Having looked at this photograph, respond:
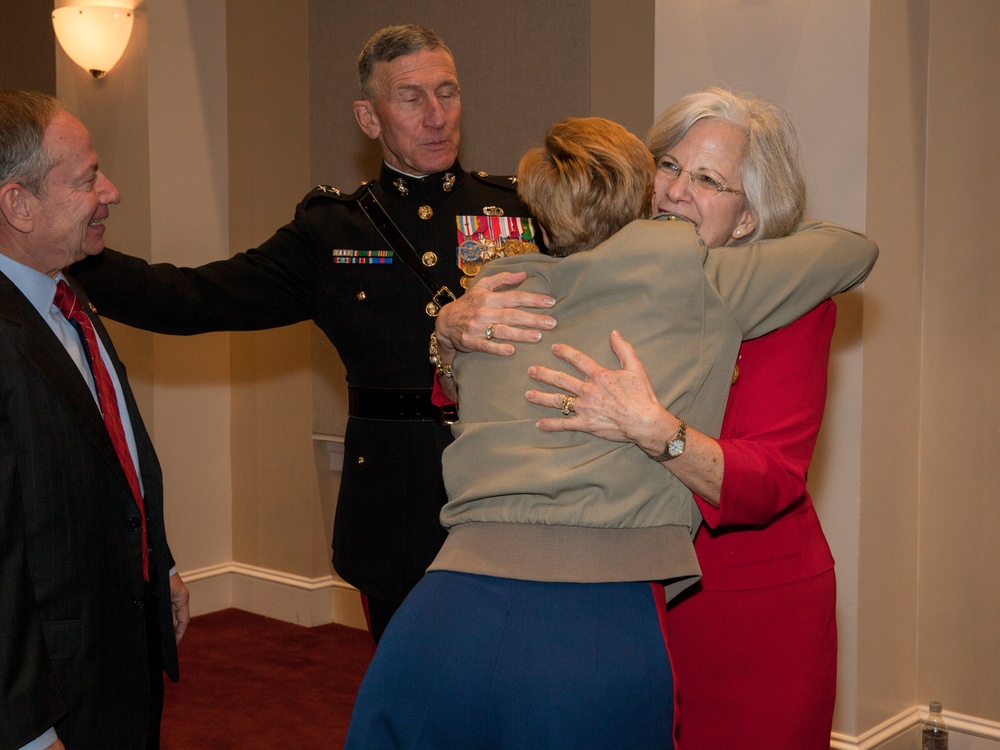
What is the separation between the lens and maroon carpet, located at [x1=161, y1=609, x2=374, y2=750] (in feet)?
12.1

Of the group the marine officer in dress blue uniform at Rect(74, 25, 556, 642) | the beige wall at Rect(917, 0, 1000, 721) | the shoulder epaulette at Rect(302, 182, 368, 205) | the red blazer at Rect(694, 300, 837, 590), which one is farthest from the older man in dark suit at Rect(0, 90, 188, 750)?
the beige wall at Rect(917, 0, 1000, 721)

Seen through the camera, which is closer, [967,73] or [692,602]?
[692,602]

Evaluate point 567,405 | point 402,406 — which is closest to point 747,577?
point 567,405

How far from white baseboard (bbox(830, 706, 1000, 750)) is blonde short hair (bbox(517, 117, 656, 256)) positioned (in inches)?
87.9

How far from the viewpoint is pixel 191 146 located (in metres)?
4.62

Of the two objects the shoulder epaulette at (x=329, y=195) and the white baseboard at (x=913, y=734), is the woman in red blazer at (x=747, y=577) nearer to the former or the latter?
the shoulder epaulette at (x=329, y=195)

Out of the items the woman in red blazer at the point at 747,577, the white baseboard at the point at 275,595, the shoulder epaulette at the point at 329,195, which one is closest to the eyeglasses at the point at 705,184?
the woman in red blazer at the point at 747,577

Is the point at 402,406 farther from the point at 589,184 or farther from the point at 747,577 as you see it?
the point at 589,184

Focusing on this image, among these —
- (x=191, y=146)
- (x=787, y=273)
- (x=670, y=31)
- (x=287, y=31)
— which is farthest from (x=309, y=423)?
(x=787, y=273)

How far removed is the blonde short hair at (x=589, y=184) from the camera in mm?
1454

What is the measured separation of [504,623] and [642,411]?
13.1 inches

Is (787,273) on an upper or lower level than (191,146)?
lower

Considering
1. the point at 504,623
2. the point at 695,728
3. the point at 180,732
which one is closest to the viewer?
the point at 504,623

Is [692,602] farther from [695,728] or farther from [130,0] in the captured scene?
[130,0]
